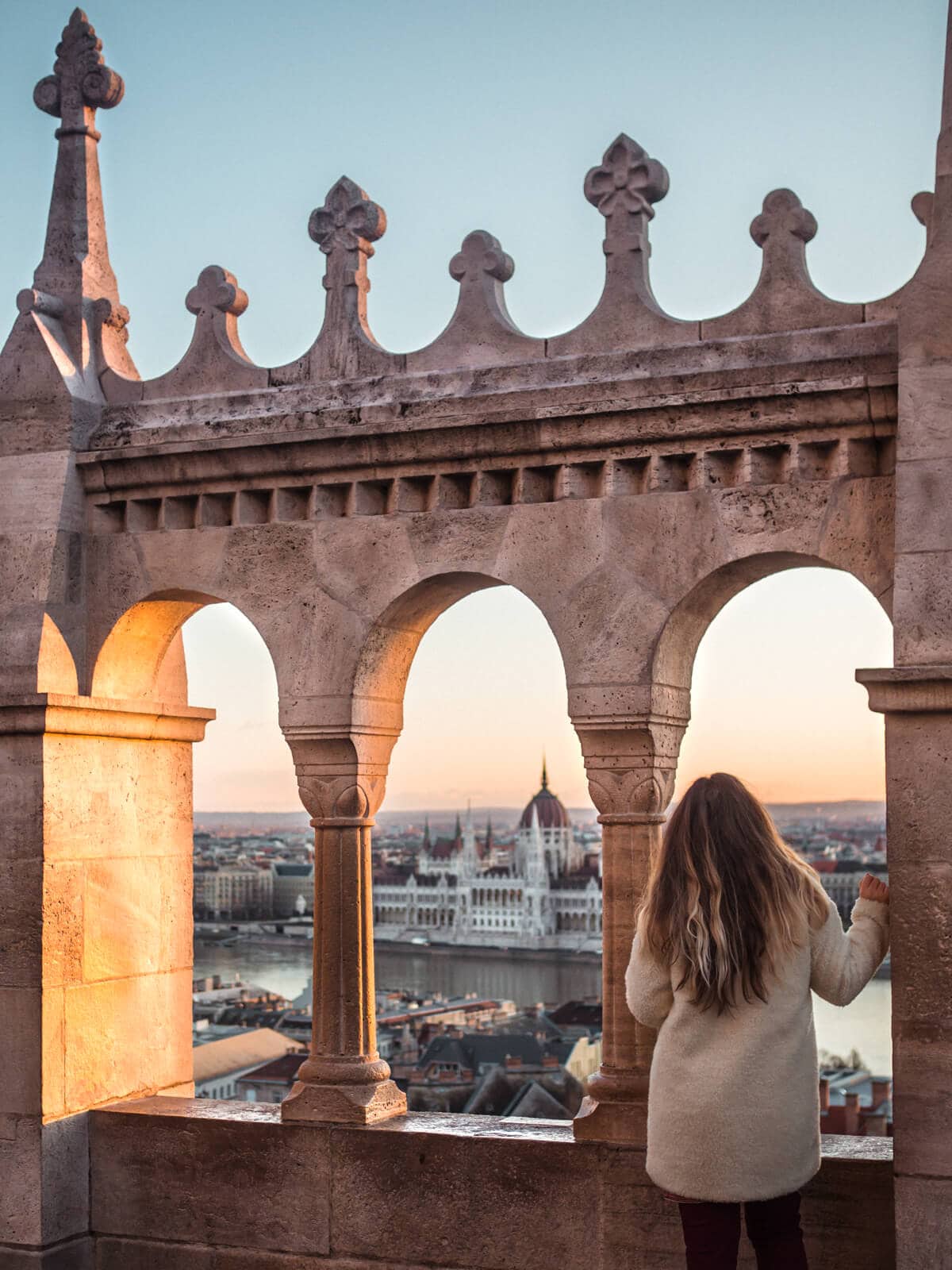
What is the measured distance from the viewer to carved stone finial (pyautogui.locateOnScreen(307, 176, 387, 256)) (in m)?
5.43

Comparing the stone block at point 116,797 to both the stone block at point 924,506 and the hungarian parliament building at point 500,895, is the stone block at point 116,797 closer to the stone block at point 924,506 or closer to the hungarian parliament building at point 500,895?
the stone block at point 924,506

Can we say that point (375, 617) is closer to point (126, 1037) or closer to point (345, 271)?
point (345, 271)

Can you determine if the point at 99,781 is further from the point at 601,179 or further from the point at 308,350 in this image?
the point at 601,179

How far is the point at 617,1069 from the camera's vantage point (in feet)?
16.3

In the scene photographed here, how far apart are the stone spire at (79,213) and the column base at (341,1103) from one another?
8.19 ft

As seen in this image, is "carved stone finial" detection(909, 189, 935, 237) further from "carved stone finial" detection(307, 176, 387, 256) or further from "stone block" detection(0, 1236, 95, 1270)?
"stone block" detection(0, 1236, 95, 1270)

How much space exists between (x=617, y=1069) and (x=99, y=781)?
2032 millimetres

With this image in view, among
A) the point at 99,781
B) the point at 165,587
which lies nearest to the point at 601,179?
the point at 165,587

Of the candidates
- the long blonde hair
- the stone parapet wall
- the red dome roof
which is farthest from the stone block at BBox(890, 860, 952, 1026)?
the red dome roof

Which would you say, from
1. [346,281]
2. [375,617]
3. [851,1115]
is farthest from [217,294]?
[851,1115]

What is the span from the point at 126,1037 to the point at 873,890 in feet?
9.07

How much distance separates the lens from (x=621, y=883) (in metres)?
4.97

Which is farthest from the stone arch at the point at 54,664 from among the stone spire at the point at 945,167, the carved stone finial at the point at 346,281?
the stone spire at the point at 945,167

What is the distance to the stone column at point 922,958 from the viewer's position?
4.34 metres
